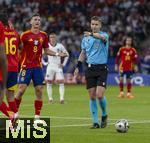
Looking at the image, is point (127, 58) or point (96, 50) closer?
point (96, 50)

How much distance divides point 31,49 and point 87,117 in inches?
116

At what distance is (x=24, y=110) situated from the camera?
1988 cm

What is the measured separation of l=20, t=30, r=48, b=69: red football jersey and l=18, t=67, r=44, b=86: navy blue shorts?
10cm

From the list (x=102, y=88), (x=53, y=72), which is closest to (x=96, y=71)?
(x=102, y=88)

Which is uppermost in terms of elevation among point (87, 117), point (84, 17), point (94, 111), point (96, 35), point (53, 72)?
point (84, 17)

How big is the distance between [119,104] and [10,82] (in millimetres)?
8889

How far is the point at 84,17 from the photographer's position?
42188 millimetres

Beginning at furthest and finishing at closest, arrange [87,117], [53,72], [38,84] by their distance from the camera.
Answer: [53,72] → [87,117] → [38,84]

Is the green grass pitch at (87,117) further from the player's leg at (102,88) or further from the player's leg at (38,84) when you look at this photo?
the player's leg at (38,84)

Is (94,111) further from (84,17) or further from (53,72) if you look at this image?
(84,17)

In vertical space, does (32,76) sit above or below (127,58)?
above

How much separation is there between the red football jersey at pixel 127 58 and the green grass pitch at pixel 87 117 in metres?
1.23

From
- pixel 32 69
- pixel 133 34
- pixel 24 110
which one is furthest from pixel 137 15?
pixel 32 69

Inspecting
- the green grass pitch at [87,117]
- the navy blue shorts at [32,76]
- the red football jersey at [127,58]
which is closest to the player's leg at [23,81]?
the navy blue shorts at [32,76]
